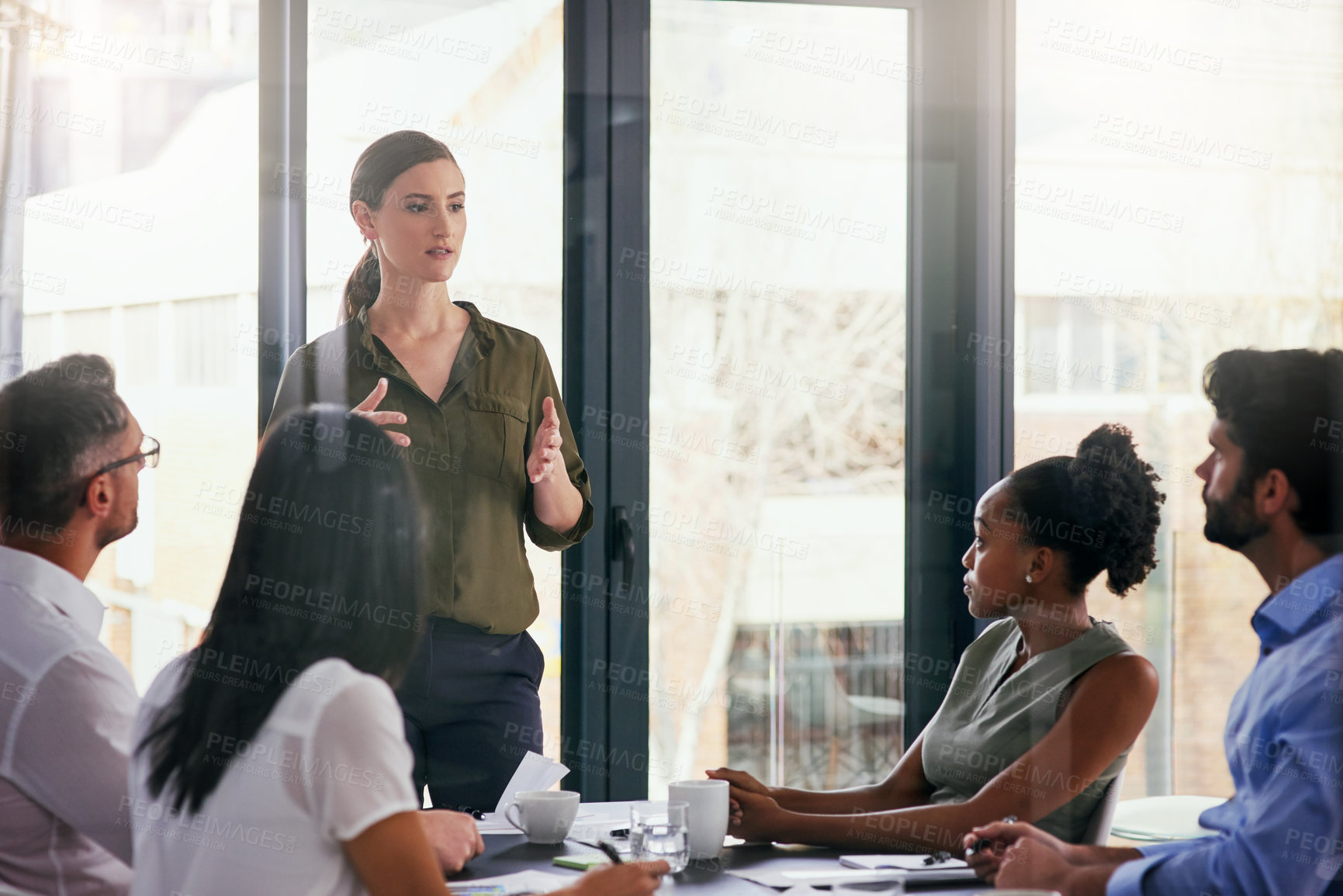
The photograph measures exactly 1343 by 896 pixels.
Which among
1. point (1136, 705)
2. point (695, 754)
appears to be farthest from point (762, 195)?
point (1136, 705)

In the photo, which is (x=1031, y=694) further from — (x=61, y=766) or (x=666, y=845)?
(x=61, y=766)

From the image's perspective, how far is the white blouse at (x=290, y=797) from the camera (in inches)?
45.6

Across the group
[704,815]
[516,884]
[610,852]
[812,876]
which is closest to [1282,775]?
[812,876]

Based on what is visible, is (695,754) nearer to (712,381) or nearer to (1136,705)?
(712,381)

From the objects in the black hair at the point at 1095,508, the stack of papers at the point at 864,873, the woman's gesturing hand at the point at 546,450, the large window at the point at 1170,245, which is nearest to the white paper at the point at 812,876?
the stack of papers at the point at 864,873

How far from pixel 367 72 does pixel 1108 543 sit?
1.95 m

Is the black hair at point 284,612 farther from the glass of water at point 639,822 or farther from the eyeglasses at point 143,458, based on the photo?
the eyeglasses at point 143,458

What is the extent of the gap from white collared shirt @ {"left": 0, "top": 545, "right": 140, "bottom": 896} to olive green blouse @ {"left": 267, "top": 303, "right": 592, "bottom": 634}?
987 mm

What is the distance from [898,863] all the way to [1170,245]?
2.11 meters

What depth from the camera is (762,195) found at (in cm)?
306

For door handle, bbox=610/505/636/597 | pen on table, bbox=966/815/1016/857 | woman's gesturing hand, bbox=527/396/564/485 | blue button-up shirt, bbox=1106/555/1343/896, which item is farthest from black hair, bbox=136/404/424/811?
door handle, bbox=610/505/636/597

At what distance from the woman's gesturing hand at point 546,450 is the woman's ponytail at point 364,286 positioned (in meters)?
0.48

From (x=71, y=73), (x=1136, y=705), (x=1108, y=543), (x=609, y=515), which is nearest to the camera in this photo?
(x=1136, y=705)

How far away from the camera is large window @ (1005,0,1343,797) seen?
2920 mm
